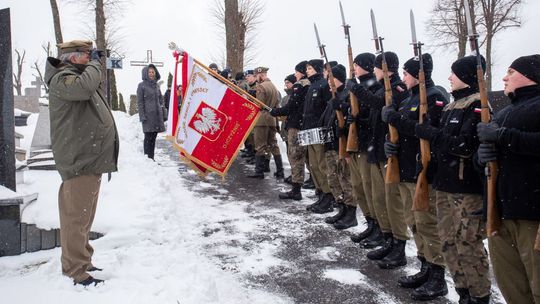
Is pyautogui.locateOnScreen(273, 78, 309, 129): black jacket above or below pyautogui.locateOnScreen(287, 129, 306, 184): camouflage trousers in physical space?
above

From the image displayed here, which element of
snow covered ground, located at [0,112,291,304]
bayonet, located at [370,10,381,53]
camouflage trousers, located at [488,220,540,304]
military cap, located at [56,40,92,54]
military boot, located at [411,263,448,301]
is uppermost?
bayonet, located at [370,10,381,53]

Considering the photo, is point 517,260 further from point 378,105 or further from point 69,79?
point 69,79

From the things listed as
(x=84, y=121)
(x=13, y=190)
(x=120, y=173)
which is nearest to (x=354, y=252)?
(x=84, y=121)

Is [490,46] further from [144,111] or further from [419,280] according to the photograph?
[419,280]

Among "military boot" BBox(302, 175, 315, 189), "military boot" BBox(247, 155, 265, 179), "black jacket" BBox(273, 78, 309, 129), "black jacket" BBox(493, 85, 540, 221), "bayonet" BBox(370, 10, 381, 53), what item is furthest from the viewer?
"military boot" BBox(247, 155, 265, 179)

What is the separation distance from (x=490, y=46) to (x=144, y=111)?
20.0m

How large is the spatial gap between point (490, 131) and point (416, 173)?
117cm

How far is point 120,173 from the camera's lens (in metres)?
7.76

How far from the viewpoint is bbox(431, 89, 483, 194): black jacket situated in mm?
3219

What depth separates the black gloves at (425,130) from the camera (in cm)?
351

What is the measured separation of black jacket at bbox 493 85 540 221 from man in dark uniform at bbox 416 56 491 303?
0.48 metres

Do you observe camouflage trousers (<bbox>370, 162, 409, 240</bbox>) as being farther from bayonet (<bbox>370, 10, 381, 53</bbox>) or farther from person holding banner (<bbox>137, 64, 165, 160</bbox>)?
person holding banner (<bbox>137, 64, 165, 160</bbox>)

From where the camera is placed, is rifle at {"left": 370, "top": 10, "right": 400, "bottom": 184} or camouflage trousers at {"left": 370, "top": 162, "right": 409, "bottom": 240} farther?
camouflage trousers at {"left": 370, "top": 162, "right": 409, "bottom": 240}

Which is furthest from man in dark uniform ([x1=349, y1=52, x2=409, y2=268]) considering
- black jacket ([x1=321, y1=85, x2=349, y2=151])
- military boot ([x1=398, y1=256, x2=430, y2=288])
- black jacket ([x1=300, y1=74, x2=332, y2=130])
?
black jacket ([x1=300, y1=74, x2=332, y2=130])
